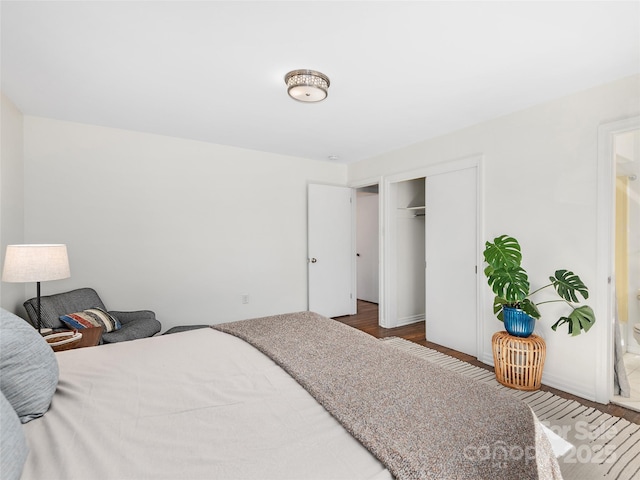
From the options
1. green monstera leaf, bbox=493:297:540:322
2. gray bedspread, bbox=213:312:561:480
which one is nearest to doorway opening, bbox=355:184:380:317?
green monstera leaf, bbox=493:297:540:322

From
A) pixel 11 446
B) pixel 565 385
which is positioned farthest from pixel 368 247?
pixel 11 446

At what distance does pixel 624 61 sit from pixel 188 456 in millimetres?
3094

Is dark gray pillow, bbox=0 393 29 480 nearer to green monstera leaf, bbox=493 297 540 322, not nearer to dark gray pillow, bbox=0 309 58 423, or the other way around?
dark gray pillow, bbox=0 309 58 423

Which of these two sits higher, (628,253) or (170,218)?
(170,218)

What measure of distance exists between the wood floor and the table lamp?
10.6 ft

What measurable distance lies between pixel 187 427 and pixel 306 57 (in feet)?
6.56

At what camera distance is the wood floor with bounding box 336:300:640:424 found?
2.28 metres

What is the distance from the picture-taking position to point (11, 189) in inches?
104

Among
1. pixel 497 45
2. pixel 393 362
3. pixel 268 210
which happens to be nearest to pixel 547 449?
pixel 393 362

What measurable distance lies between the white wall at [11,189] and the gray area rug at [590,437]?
4.01 m

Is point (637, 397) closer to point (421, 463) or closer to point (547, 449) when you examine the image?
point (547, 449)

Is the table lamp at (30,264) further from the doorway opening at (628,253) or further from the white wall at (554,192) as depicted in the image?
the doorway opening at (628,253)

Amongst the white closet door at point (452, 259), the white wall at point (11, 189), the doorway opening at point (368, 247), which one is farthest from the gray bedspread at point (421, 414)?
the doorway opening at point (368, 247)

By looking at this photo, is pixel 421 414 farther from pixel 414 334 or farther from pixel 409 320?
pixel 409 320
